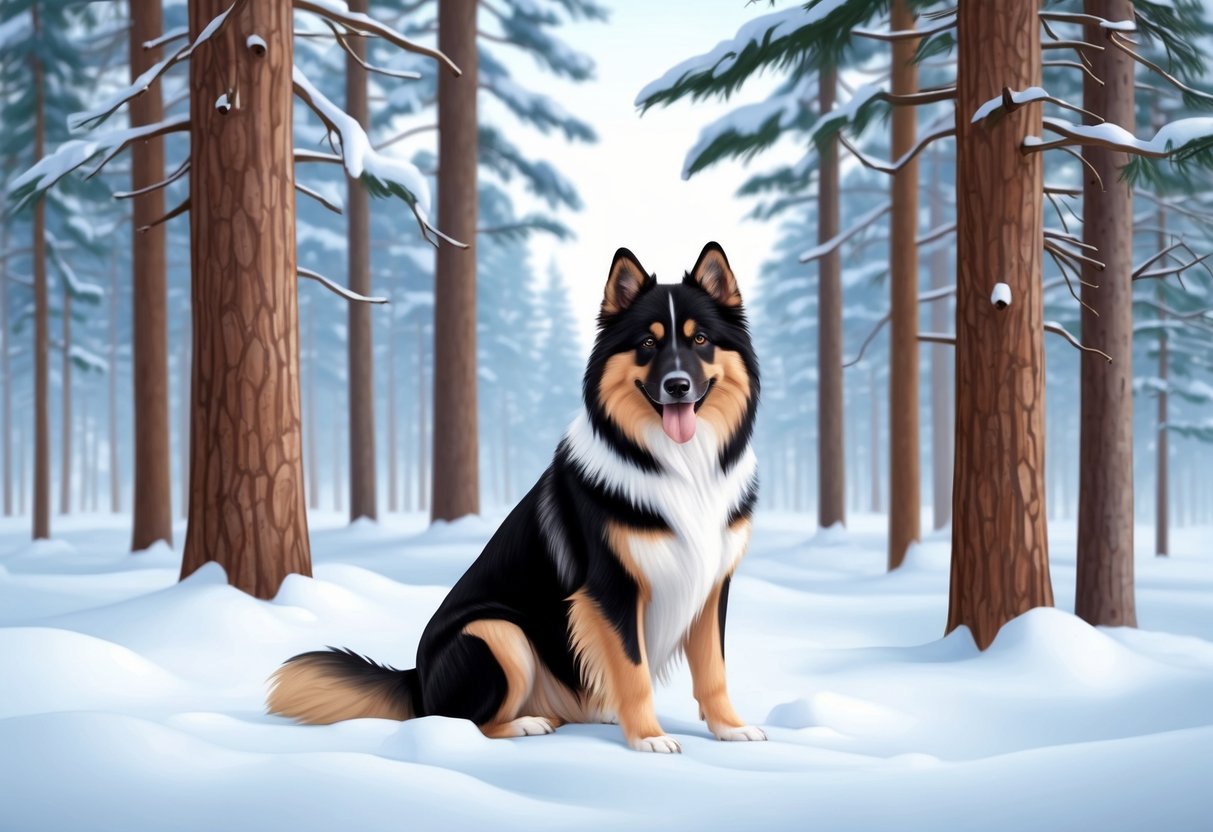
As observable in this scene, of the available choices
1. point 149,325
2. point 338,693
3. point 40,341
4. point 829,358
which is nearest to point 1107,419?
point 338,693

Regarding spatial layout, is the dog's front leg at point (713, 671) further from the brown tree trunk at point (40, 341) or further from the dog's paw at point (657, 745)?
the brown tree trunk at point (40, 341)

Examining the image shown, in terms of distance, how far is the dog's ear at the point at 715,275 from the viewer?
4160 mm

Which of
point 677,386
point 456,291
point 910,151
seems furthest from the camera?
point 456,291

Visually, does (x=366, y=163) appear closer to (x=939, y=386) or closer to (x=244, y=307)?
(x=244, y=307)

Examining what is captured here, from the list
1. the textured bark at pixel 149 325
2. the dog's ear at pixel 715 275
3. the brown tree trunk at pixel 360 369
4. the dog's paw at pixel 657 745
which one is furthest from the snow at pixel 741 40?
the brown tree trunk at pixel 360 369

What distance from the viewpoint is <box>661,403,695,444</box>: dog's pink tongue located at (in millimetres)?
4000

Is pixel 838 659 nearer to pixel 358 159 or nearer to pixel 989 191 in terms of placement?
pixel 989 191

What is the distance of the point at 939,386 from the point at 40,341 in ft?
60.5

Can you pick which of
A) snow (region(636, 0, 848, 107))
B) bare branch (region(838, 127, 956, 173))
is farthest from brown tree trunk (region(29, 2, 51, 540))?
bare branch (region(838, 127, 956, 173))

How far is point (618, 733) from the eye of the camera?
4.24 m

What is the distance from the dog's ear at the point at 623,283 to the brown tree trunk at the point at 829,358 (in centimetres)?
1241

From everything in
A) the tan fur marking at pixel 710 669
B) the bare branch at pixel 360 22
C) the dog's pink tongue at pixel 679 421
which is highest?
the bare branch at pixel 360 22

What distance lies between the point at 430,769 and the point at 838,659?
3867mm

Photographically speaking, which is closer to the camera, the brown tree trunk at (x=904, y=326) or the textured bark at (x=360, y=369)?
the brown tree trunk at (x=904, y=326)
